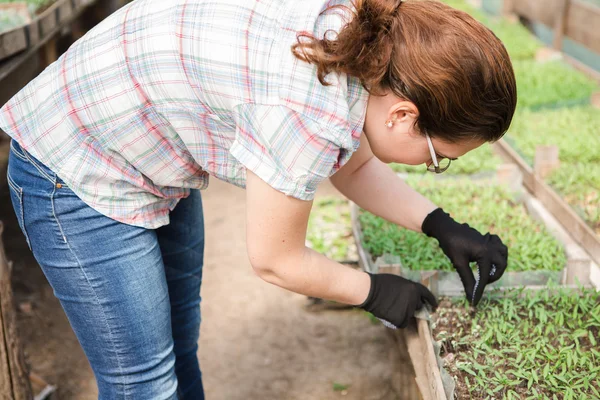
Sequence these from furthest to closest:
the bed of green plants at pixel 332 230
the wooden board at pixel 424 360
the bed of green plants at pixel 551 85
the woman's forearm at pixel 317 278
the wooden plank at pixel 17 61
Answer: the bed of green plants at pixel 551 85
the bed of green plants at pixel 332 230
the wooden plank at pixel 17 61
the wooden board at pixel 424 360
the woman's forearm at pixel 317 278

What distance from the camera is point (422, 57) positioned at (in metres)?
1.28

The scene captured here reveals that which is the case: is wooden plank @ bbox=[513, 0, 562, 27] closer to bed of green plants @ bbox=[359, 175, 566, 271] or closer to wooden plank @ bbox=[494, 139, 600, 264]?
wooden plank @ bbox=[494, 139, 600, 264]

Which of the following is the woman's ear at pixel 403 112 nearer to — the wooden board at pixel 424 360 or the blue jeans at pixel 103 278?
the blue jeans at pixel 103 278

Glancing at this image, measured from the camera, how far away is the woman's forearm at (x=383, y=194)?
2.01m

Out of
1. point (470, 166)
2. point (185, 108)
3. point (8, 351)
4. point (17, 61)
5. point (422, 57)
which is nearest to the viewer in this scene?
point (422, 57)

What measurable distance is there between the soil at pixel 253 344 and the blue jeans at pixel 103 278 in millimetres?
1312

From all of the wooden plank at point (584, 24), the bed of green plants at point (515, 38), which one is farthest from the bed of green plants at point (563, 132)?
the bed of green plants at point (515, 38)

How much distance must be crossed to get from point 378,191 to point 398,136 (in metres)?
0.61

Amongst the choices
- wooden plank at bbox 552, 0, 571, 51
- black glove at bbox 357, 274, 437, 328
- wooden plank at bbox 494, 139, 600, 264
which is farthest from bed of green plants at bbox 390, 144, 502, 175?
wooden plank at bbox 552, 0, 571, 51

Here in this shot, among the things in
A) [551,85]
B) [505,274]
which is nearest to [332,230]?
[505,274]

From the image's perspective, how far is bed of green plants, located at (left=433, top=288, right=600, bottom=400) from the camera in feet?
6.32

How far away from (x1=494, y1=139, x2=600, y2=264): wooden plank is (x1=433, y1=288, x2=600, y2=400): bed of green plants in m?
0.58

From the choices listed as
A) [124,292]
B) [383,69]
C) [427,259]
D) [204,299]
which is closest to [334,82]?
[383,69]

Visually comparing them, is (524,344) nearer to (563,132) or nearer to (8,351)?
(8,351)
